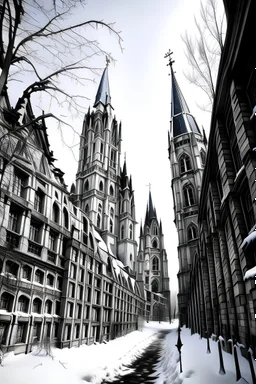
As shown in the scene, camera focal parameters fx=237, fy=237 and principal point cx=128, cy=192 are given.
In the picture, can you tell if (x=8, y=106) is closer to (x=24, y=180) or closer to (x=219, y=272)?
(x=24, y=180)

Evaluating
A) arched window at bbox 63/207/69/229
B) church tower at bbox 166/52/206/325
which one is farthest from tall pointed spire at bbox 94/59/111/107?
arched window at bbox 63/207/69/229

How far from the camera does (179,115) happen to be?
61.7 meters

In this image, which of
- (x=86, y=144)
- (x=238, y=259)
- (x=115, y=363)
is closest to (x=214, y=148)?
(x=238, y=259)

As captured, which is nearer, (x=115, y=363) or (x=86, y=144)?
(x=115, y=363)

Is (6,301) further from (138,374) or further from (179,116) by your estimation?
(179,116)

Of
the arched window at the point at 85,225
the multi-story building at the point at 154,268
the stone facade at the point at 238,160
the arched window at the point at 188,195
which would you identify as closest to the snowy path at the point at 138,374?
the stone facade at the point at 238,160

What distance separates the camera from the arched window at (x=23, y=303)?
1312 cm

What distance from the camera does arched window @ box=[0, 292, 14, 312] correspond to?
1216cm

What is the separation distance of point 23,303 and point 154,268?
81121 mm

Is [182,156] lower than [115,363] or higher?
higher

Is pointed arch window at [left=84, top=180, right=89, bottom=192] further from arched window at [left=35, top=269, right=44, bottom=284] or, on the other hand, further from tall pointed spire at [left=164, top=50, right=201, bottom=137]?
arched window at [left=35, top=269, right=44, bottom=284]

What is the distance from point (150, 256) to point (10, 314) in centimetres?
8238

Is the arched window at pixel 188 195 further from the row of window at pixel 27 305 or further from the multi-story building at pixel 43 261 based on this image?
the row of window at pixel 27 305

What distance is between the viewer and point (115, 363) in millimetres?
14375
